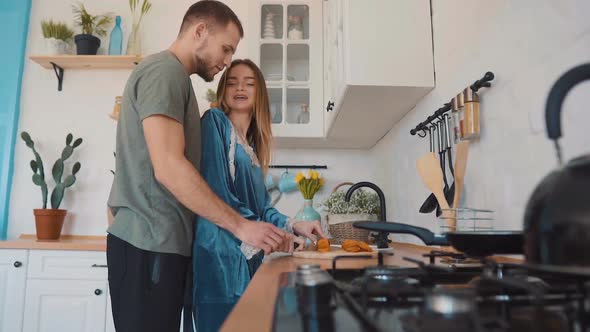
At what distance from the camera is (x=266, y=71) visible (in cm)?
228

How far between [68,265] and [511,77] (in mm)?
1929

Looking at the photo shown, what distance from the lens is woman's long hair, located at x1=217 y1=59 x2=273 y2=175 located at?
1425 millimetres

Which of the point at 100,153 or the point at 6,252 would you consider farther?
the point at 100,153

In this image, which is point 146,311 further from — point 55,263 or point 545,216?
point 55,263

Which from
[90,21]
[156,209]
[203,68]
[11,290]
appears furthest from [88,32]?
[156,209]

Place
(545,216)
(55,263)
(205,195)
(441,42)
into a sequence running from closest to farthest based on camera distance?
(545,216)
(205,195)
(441,42)
(55,263)

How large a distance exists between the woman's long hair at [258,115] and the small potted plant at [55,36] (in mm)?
1536

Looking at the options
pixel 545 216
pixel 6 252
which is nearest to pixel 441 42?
pixel 545 216

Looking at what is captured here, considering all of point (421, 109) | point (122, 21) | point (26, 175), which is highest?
point (122, 21)

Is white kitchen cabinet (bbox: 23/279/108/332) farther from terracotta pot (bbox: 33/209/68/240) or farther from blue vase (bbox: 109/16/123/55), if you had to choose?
blue vase (bbox: 109/16/123/55)

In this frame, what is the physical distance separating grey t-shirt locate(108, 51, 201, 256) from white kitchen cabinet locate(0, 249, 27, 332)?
49.5 inches

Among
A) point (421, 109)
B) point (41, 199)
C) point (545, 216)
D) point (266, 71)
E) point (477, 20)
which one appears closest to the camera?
point (545, 216)

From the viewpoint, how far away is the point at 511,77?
94 cm

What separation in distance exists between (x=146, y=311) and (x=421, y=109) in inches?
43.6
